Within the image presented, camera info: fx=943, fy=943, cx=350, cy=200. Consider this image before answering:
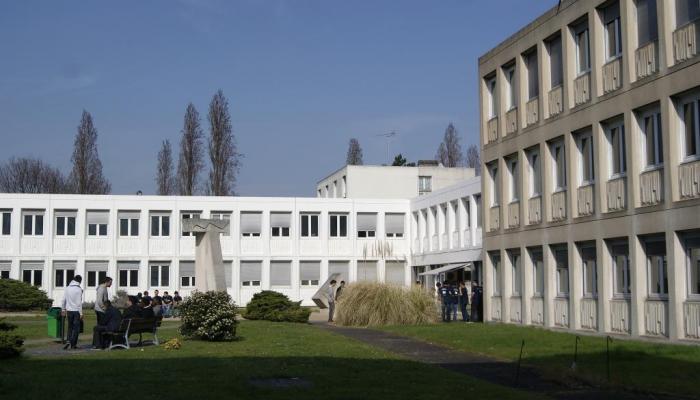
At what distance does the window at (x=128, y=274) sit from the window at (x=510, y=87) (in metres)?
34.7

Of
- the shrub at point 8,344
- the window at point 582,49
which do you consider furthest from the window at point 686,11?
the shrub at point 8,344

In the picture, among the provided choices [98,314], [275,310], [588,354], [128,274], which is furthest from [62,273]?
[588,354]

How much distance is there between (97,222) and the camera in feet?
197

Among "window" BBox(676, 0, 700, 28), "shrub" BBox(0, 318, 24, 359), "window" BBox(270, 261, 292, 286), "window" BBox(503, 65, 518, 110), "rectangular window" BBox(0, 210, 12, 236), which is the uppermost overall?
"window" BBox(503, 65, 518, 110)

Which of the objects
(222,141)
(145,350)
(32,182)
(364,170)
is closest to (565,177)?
(145,350)

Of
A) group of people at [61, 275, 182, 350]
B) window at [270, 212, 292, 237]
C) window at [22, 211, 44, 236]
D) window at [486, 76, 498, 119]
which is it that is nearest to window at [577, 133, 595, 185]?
window at [486, 76, 498, 119]

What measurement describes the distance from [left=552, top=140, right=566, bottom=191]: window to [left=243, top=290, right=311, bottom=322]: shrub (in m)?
11.8

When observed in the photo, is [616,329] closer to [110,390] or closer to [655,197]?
[655,197]

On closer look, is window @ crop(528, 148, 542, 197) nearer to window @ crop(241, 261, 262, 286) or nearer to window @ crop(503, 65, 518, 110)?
window @ crop(503, 65, 518, 110)

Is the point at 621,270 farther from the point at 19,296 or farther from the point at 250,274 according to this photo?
the point at 250,274

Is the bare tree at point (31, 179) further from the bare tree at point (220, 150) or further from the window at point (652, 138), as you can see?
the window at point (652, 138)

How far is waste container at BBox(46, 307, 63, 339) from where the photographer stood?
80.8ft

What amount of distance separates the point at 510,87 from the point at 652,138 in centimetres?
970

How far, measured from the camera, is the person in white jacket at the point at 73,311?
71.8 feet
